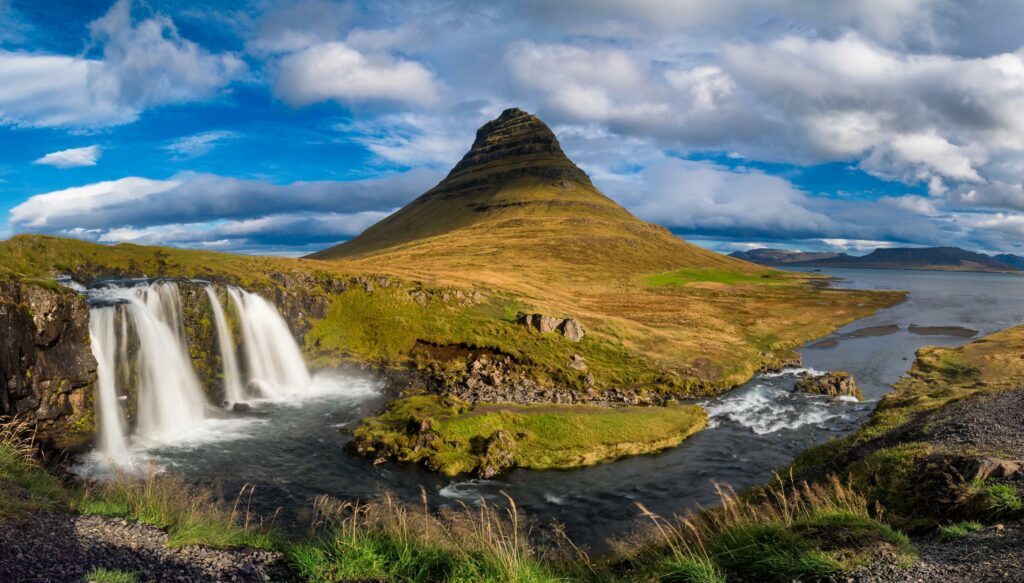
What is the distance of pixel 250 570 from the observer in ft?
37.4

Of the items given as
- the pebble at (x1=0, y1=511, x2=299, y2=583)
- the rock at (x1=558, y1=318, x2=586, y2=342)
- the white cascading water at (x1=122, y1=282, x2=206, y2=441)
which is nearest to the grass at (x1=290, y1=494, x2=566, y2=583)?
the pebble at (x1=0, y1=511, x2=299, y2=583)

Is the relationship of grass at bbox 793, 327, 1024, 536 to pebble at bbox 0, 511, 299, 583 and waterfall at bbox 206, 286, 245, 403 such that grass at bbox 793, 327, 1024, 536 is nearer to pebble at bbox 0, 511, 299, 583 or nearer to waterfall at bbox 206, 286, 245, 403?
pebble at bbox 0, 511, 299, 583

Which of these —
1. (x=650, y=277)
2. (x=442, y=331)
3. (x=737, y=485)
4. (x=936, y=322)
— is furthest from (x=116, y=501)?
(x=650, y=277)

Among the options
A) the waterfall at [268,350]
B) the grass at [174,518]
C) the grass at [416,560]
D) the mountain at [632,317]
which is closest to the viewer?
the grass at [416,560]

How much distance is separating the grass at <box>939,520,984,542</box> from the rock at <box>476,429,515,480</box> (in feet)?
68.3

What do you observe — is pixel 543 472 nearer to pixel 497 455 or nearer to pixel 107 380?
pixel 497 455

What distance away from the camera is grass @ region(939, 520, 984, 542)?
12523mm

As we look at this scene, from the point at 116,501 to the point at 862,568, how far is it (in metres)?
18.6

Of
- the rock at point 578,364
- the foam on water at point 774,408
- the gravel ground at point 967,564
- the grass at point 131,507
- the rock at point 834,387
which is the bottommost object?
the foam on water at point 774,408

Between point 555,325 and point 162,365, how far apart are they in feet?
118

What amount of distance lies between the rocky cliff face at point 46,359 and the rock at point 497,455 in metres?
23.4

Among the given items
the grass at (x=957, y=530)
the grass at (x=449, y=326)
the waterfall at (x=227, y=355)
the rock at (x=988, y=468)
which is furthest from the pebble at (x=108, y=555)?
the waterfall at (x=227, y=355)

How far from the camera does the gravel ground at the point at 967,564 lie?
31.2ft

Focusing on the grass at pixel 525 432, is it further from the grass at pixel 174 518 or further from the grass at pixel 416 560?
the grass at pixel 416 560
